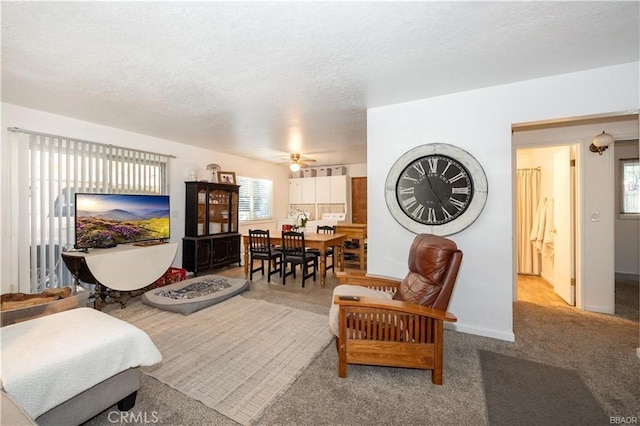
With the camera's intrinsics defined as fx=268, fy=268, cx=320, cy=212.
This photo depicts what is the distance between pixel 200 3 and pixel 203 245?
13.3 ft

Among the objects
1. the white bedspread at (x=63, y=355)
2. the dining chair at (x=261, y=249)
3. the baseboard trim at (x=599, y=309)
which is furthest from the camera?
the dining chair at (x=261, y=249)

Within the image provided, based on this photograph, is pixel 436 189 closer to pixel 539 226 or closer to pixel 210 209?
pixel 539 226

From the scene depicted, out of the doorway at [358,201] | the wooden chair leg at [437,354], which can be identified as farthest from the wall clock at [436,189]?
the doorway at [358,201]

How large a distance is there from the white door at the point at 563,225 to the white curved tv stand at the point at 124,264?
17.7 feet

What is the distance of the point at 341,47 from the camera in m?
1.94

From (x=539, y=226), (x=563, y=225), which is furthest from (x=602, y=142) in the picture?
A: (x=539, y=226)

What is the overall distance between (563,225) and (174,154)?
619 cm

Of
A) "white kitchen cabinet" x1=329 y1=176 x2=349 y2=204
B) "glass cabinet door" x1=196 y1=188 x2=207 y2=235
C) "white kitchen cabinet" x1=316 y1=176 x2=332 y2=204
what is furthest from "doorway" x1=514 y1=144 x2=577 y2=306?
"glass cabinet door" x1=196 y1=188 x2=207 y2=235

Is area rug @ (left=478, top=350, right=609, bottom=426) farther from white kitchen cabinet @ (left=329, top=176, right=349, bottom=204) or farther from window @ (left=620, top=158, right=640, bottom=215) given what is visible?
white kitchen cabinet @ (left=329, top=176, right=349, bottom=204)

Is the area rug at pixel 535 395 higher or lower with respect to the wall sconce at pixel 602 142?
lower

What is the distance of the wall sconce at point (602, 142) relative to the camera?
298cm

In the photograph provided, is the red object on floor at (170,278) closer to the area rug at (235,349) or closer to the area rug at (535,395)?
the area rug at (235,349)

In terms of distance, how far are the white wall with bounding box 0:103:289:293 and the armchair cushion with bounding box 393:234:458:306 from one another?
4.18 m

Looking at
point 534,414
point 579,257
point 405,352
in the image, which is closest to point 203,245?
point 405,352
